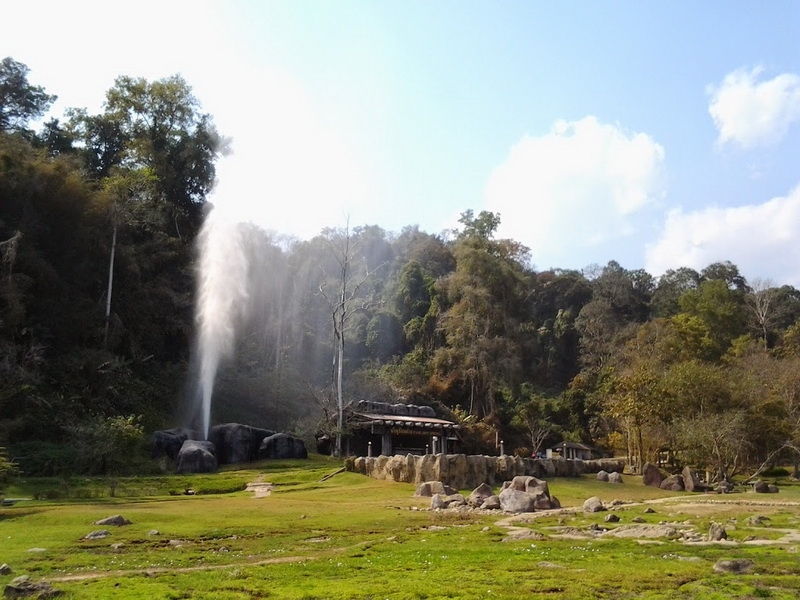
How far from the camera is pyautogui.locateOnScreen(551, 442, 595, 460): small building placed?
5266 centimetres

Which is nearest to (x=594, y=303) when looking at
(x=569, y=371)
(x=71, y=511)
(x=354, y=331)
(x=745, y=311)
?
(x=569, y=371)

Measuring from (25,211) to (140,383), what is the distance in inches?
443

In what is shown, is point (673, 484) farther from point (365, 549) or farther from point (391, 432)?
point (365, 549)

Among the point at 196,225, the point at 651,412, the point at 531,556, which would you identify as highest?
the point at 196,225

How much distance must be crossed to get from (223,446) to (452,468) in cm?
1327

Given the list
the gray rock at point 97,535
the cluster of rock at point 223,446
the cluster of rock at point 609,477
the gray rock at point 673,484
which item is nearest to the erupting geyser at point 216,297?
the cluster of rock at point 223,446

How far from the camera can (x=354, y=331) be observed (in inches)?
2623

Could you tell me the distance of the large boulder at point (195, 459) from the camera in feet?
107

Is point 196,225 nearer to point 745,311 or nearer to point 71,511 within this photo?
point 71,511

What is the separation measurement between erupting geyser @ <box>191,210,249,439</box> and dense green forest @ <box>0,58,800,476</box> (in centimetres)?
194

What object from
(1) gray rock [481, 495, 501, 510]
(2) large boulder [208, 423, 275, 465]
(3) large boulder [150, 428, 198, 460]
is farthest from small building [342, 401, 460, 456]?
(1) gray rock [481, 495, 501, 510]

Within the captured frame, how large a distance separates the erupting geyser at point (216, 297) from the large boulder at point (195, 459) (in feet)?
28.4

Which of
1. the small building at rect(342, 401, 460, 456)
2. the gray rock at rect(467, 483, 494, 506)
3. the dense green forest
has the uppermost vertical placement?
the dense green forest

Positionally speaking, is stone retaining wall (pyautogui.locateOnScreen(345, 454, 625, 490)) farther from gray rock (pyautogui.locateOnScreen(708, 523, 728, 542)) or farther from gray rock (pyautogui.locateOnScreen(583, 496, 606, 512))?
gray rock (pyautogui.locateOnScreen(708, 523, 728, 542))
